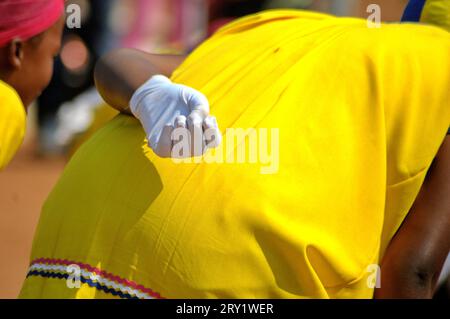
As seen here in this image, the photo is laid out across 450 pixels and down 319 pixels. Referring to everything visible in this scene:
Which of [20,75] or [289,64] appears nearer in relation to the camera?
[289,64]

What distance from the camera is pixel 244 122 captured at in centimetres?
187

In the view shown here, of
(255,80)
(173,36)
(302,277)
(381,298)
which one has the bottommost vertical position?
(173,36)

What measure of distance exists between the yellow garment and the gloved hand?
0.81 ft

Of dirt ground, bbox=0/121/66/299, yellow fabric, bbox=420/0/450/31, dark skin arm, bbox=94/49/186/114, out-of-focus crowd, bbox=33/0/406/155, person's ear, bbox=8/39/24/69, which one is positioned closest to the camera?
dark skin arm, bbox=94/49/186/114

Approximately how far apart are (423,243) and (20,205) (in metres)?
4.39

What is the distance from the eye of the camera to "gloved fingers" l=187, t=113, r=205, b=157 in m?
→ 1.77

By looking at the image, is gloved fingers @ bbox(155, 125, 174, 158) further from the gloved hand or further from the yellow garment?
the yellow garment

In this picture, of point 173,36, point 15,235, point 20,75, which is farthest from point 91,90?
point 20,75

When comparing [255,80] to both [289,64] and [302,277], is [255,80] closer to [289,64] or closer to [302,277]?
[289,64]

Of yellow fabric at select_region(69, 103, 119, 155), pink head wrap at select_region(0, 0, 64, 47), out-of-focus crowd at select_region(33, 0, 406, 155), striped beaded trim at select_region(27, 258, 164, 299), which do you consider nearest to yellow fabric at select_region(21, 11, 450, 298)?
striped beaded trim at select_region(27, 258, 164, 299)

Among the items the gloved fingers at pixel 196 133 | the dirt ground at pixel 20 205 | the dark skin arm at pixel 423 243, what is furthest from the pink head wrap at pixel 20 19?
the dirt ground at pixel 20 205

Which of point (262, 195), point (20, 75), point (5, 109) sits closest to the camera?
point (262, 195)

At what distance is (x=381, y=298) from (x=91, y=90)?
20.1ft

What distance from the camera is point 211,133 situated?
5.82 feet
